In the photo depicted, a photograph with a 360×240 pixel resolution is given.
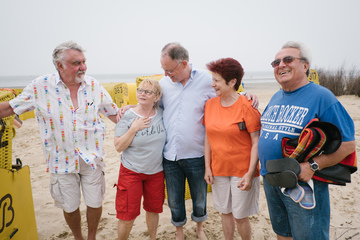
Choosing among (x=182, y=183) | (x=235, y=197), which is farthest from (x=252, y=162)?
(x=182, y=183)

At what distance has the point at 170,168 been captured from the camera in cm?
263

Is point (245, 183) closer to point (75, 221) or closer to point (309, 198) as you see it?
point (309, 198)

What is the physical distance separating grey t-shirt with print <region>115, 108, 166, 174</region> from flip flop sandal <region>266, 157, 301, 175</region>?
1.14 meters

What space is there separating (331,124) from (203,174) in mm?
1430

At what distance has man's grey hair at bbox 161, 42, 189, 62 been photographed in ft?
8.34

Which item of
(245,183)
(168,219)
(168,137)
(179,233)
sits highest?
(168,137)

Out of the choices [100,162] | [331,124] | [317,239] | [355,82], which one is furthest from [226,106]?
[355,82]

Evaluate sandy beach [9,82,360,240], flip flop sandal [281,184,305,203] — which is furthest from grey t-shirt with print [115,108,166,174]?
flip flop sandal [281,184,305,203]

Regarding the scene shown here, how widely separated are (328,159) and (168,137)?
1464 millimetres

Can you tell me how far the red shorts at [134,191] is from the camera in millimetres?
2520

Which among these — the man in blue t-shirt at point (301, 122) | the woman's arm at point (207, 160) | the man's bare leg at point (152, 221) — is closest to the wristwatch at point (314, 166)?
the man in blue t-shirt at point (301, 122)

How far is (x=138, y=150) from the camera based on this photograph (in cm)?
251

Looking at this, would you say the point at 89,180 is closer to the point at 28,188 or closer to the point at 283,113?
the point at 28,188

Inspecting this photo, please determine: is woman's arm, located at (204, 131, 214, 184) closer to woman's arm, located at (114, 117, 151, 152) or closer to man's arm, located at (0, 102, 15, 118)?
woman's arm, located at (114, 117, 151, 152)
